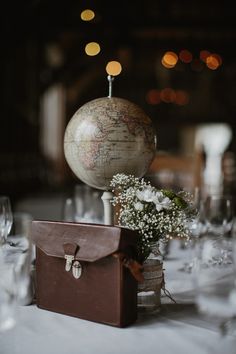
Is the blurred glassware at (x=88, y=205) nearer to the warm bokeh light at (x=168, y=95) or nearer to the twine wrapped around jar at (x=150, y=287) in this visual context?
the twine wrapped around jar at (x=150, y=287)

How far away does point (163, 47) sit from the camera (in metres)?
9.38

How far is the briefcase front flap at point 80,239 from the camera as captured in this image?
119 centimetres

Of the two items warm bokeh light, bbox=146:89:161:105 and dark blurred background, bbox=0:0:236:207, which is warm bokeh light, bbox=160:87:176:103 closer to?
warm bokeh light, bbox=146:89:161:105

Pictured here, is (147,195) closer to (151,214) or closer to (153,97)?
(151,214)

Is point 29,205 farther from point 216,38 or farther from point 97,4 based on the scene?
point 216,38

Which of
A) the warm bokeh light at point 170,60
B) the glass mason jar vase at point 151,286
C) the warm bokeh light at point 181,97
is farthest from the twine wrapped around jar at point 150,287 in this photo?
the warm bokeh light at point 181,97

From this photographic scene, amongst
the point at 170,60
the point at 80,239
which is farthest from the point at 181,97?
the point at 80,239

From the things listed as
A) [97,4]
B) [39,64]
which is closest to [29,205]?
[97,4]

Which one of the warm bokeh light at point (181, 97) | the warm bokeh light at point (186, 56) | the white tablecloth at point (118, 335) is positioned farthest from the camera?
the warm bokeh light at point (181, 97)

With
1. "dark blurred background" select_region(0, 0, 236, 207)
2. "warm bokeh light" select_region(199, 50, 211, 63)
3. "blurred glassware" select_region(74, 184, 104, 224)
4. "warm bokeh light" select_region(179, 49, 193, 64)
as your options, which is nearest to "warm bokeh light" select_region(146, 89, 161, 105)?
"dark blurred background" select_region(0, 0, 236, 207)

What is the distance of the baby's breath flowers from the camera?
1.30 meters

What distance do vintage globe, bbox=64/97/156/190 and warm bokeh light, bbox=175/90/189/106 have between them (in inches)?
635

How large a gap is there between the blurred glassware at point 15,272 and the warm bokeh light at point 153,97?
16.3m

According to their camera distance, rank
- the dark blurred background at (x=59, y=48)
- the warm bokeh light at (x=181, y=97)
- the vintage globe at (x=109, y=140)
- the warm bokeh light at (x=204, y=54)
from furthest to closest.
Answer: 1. the warm bokeh light at (x=181, y=97)
2. the warm bokeh light at (x=204, y=54)
3. the dark blurred background at (x=59, y=48)
4. the vintage globe at (x=109, y=140)
